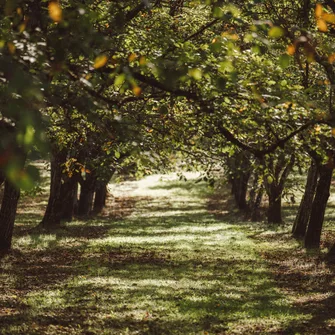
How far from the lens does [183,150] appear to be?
17.8 m

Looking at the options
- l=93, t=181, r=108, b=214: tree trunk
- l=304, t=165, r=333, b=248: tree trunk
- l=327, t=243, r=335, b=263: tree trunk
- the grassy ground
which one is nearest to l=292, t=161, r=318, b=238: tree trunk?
the grassy ground

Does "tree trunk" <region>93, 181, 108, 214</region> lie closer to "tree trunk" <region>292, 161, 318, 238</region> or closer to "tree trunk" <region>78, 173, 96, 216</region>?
"tree trunk" <region>78, 173, 96, 216</region>

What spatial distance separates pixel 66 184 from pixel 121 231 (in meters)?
3.84

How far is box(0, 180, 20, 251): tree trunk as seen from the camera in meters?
19.5

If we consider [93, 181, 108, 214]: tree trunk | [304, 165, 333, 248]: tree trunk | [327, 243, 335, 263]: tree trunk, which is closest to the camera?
[327, 243, 335, 263]: tree trunk

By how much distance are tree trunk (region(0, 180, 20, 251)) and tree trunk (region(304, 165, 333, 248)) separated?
1079 cm

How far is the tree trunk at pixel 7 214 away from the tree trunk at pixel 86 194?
53.0 ft

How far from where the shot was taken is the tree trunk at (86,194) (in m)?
37.0

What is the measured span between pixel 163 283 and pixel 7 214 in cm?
658

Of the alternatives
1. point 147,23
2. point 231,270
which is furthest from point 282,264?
point 147,23

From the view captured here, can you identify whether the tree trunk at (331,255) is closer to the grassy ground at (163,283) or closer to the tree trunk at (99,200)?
the grassy ground at (163,283)

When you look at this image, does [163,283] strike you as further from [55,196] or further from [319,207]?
[55,196]

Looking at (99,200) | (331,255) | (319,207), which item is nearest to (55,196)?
(319,207)

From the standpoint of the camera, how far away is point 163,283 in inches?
645
